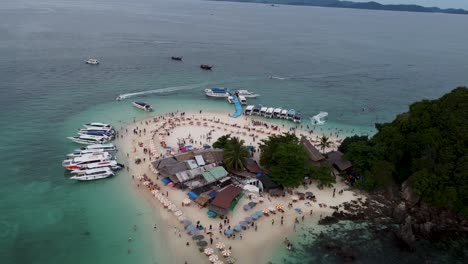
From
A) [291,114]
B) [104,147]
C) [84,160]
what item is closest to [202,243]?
[84,160]

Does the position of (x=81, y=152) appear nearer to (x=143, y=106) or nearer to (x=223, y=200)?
(x=143, y=106)

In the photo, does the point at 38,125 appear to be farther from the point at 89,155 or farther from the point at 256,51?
the point at 256,51

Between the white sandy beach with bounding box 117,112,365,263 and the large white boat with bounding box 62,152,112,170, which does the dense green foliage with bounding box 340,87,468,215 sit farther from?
the large white boat with bounding box 62,152,112,170

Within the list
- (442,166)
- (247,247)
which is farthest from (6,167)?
(442,166)

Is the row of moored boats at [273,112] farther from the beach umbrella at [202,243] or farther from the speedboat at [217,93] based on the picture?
the beach umbrella at [202,243]

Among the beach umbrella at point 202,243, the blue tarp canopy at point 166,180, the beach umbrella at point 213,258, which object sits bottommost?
the beach umbrella at point 213,258

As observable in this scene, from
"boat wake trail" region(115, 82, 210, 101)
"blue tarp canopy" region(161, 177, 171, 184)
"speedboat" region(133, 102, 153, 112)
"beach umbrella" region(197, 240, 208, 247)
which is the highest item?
"boat wake trail" region(115, 82, 210, 101)

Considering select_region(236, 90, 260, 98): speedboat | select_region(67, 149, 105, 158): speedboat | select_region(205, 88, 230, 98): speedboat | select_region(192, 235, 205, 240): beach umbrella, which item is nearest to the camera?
select_region(192, 235, 205, 240): beach umbrella

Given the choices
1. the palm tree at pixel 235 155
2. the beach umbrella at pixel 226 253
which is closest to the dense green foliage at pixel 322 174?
the palm tree at pixel 235 155

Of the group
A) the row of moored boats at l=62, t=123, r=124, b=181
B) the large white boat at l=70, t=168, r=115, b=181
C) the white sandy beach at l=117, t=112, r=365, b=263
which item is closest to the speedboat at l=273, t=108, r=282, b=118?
the white sandy beach at l=117, t=112, r=365, b=263
